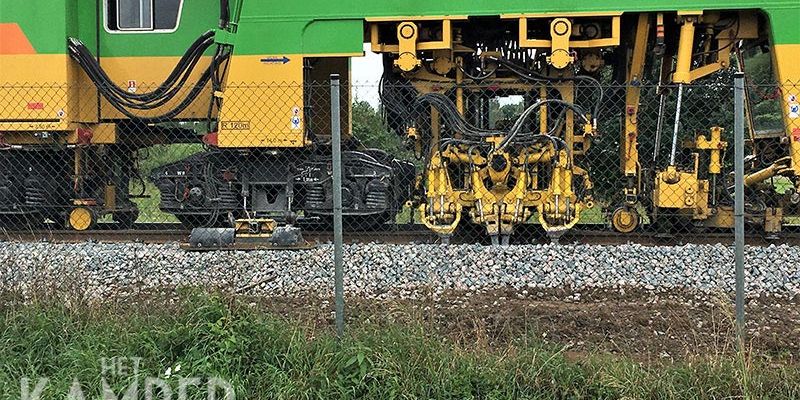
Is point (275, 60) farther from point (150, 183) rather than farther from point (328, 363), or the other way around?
point (328, 363)

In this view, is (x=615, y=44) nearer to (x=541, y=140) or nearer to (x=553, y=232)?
(x=541, y=140)

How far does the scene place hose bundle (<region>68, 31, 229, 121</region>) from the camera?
29.0 ft

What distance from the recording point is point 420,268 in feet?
21.8

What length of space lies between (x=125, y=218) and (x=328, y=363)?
23.5 feet

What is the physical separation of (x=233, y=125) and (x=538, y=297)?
443cm

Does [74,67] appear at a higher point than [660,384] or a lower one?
higher

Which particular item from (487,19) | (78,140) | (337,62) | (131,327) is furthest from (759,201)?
(78,140)

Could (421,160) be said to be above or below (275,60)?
below

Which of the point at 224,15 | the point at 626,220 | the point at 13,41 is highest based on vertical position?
the point at 224,15

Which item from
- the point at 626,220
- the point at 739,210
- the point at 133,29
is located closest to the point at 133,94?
the point at 133,29

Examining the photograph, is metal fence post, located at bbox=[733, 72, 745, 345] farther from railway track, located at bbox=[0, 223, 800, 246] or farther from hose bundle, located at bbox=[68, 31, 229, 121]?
hose bundle, located at bbox=[68, 31, 229, 121]

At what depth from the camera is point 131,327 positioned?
440 centimetres

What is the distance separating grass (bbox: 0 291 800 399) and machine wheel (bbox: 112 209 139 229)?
5838mm

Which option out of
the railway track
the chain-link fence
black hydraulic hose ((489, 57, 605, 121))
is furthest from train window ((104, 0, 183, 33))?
black hydraulic hose ((489, 57, 605, 121))
